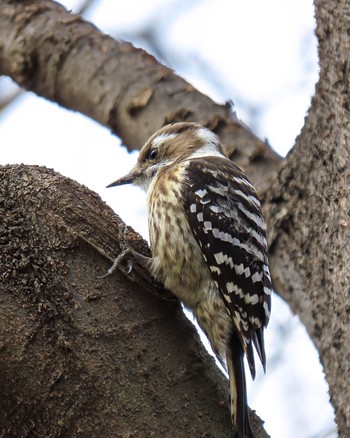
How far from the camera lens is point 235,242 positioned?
12.2ft

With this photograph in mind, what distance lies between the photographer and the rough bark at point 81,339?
7.92ft

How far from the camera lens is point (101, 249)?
2.80m

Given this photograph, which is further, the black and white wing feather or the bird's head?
the bird's head

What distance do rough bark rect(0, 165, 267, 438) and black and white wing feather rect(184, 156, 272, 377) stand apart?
62 centimetres

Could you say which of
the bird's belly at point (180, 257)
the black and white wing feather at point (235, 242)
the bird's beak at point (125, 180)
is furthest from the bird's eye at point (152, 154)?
the bird's belly at point (180, 257)

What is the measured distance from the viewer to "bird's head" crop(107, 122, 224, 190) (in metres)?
4.50

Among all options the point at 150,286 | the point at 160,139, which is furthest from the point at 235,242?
the point at 160,139

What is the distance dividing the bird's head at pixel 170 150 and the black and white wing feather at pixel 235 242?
50 cm

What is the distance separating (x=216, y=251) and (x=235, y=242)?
14 centimetres

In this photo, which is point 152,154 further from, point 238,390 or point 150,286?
point 238,390

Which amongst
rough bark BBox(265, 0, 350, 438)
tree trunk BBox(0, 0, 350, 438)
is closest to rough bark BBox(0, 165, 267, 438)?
tree trunk BBox(0, 0, 350, 438)

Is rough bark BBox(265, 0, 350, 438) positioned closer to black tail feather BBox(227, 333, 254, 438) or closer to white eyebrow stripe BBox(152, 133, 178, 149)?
black tail feather BBox(227, 333, 254, 438)

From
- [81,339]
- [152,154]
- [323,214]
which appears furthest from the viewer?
[152,154]

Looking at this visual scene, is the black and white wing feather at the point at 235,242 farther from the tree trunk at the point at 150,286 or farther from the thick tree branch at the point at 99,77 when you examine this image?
the thick tree branch at the point at 99,77
